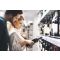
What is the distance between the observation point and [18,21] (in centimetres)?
137

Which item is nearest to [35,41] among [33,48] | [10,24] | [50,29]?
[33,48]

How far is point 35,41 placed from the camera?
52.7 inches

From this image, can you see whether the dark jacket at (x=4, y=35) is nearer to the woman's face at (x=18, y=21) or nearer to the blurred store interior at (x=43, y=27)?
the woman's face at (x=18, y=21)

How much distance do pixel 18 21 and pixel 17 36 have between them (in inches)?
5.7

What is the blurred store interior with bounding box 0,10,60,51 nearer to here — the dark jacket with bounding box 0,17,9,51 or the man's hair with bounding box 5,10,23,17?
the man's hair with bounding box 5,10,23,17

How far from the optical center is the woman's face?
53.6 inches

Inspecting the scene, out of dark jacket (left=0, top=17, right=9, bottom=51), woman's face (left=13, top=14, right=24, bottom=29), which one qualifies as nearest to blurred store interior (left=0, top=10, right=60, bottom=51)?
woman's face (left=13, top=14, right=24, bottom=29)

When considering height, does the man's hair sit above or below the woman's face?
above

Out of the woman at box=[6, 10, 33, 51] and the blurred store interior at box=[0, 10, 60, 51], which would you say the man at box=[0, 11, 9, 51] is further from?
the blurred store interior at box=[0, 10, 60, 51]

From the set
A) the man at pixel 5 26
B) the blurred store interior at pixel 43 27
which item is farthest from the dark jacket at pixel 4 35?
the blurred store interior at pixel 43 27

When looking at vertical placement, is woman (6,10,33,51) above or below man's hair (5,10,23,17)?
below

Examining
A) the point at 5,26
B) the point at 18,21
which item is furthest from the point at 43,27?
the point at 5,26

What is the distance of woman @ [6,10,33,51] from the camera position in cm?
134
